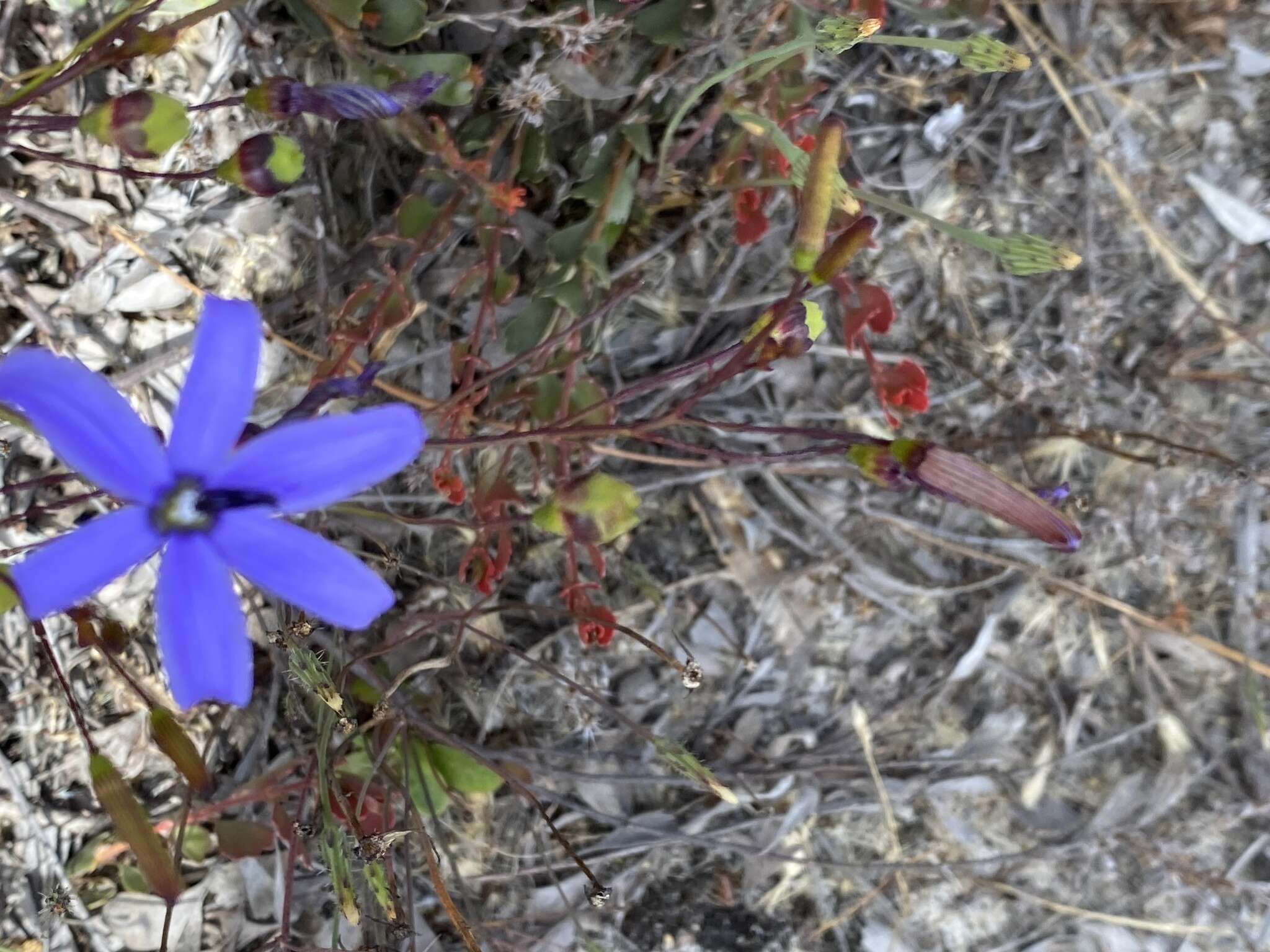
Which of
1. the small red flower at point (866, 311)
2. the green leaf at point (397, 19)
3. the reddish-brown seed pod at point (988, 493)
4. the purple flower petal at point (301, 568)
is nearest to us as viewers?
the purple flower petal at point (301, 568)

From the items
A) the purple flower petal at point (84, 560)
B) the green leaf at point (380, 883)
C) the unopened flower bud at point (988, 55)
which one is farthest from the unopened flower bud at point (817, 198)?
the green leaf at point (380, 883)

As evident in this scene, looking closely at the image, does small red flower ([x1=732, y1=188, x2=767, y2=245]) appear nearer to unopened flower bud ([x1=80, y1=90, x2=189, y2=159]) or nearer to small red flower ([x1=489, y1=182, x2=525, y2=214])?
small red flower ([x1=489, y1=182, x2=525, y2=214])

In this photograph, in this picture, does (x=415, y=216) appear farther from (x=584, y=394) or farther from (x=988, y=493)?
(x=988, y=493)

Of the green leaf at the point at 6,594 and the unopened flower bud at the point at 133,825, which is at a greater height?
the green leaf at the point at 6,594

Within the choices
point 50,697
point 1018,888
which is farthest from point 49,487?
point 1018,888

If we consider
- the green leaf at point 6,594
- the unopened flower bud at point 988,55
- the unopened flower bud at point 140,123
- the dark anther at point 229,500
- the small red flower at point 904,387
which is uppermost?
the unopened flower bud at point 140,123

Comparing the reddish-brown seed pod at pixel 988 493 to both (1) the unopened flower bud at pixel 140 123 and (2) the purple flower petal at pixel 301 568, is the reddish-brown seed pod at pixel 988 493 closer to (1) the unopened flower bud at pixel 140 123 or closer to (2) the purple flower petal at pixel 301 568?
(2) the purple flower petal at pixel 301 568
